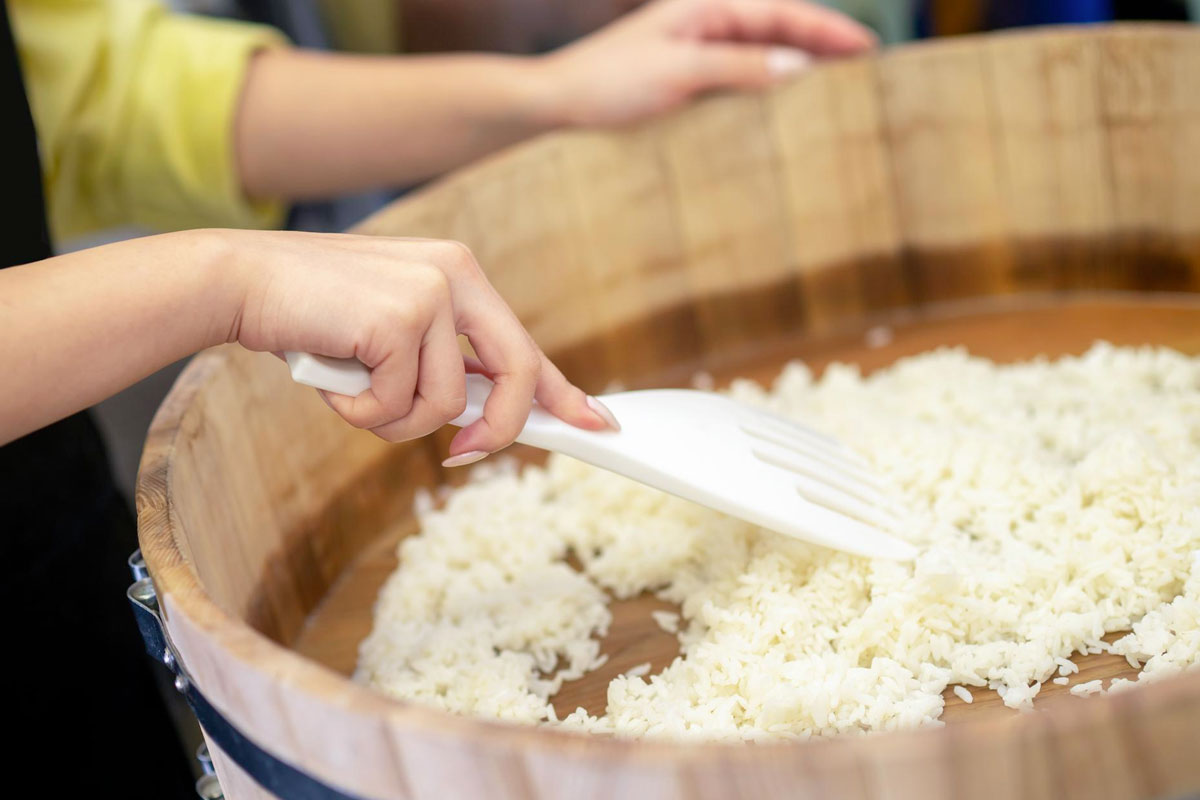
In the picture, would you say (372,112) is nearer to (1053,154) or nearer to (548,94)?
(548,94)

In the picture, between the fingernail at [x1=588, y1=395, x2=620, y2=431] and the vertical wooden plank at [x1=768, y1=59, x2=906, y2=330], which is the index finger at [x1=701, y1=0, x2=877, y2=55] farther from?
the fingernail at [x1=588, y1=395, x2=620, y2=431]

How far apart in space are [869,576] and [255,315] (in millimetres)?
513

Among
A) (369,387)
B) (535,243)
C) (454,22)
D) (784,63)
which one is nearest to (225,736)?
(369,387)

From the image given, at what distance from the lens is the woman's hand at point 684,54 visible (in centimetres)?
134

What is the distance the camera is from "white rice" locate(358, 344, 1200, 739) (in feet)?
2.55

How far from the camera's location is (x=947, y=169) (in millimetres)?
1396

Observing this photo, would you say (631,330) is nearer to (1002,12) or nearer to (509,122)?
(509,122)

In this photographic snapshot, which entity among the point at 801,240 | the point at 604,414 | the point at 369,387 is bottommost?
the point at 801,240

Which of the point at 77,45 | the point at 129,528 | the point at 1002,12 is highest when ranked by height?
the point at 77,45

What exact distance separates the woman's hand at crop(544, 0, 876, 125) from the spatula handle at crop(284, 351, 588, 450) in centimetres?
64

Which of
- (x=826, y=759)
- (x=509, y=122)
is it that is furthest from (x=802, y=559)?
(x=509, y=122)

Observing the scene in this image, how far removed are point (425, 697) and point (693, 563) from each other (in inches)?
10.9

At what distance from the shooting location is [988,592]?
2.71ft

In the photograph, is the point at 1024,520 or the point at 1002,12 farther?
the point at 1002,12
